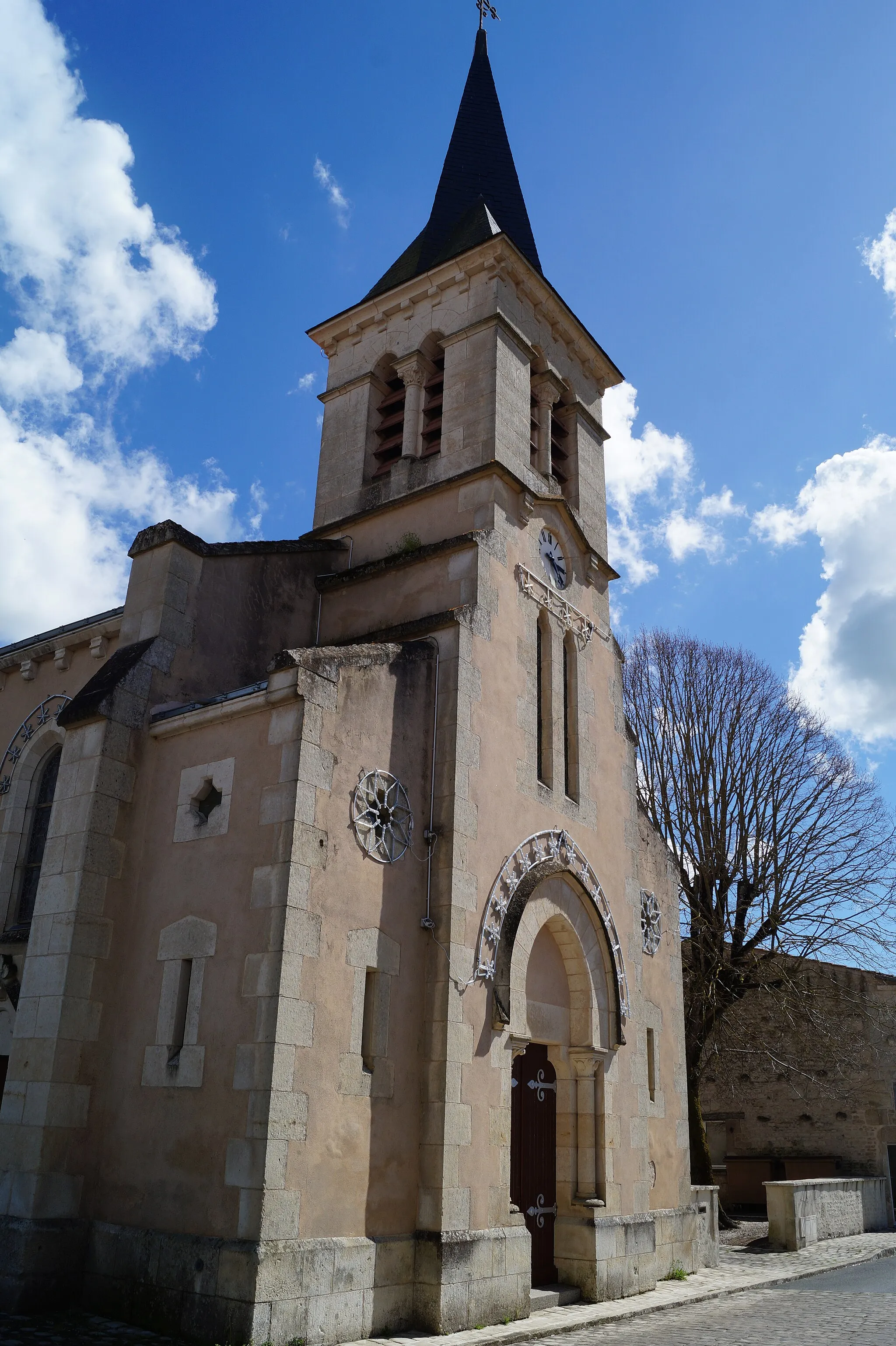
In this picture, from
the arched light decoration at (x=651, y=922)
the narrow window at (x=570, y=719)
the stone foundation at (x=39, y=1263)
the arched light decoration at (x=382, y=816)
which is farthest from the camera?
the arched light decoration at (x=651, y=922)

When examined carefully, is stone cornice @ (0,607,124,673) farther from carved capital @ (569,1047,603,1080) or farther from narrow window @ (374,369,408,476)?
carved capital @ (569,1047,603,1080)

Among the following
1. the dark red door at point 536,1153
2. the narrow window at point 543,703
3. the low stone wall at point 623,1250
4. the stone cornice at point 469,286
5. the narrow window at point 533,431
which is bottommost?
the low stone wall at point 623,1250

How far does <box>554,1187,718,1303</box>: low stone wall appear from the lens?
35.3 feet

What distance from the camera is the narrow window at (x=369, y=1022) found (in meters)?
8.70

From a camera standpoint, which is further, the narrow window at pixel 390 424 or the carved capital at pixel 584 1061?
the narrow window at pixel 390 424

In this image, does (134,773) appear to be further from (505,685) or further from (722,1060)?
(722,1060)

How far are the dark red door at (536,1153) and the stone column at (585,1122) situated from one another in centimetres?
26

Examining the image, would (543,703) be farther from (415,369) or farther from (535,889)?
(415,369)

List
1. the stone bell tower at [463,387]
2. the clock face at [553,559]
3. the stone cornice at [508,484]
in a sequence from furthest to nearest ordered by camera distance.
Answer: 1. the stone bell tower at [463,387]
2. the clock face at [553,559]
3. the stone cornice at [508,484]

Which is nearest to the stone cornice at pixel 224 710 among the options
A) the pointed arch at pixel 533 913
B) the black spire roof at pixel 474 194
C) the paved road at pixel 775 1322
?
the pointed arch at pixel 533 913

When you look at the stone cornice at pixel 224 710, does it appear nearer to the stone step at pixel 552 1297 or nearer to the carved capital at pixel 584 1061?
the carved capital at pixel 584 1061

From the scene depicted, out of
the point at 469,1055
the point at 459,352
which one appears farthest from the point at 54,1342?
the point at 459,352

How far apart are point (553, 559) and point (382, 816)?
538 cm

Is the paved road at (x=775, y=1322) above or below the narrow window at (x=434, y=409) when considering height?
below
